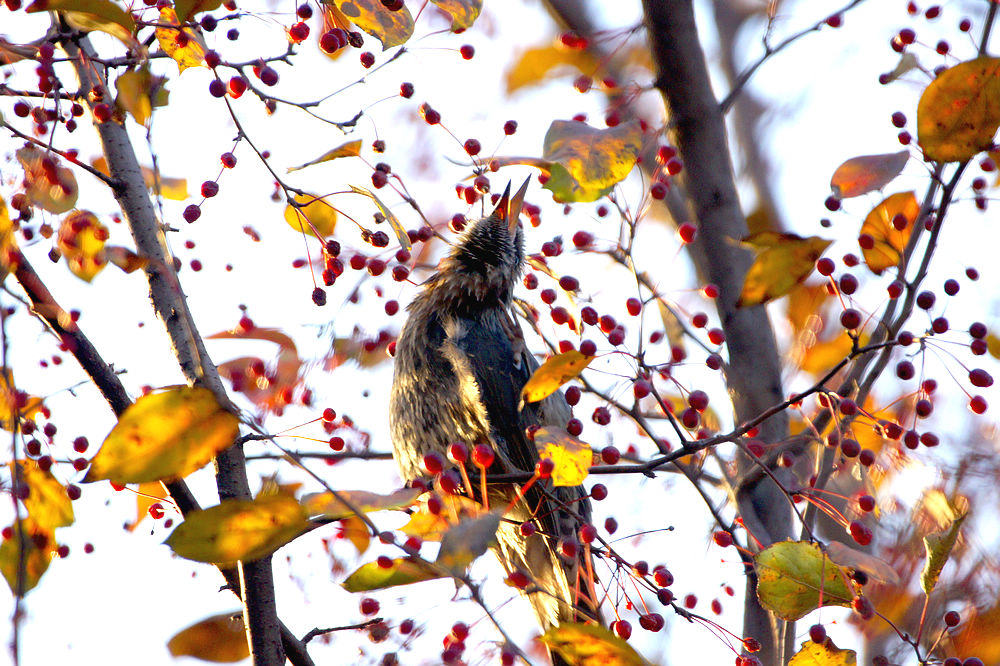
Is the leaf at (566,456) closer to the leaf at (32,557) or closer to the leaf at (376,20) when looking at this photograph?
A: the leaf at (376,20)

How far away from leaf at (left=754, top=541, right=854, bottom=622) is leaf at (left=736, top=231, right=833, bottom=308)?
586 millimetres

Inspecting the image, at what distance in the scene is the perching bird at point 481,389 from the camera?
3543 mm

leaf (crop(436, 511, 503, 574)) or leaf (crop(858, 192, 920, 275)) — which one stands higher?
leaf (crop(858, 192, 920, 275))

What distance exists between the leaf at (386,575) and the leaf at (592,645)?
0.93ft

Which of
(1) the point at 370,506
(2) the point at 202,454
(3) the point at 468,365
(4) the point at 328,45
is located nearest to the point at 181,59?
(4) the point at 328,45

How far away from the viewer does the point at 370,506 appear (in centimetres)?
174

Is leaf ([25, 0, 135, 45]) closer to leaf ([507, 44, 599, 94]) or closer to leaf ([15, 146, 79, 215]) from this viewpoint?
leaf ([15, 146, 79, 215])

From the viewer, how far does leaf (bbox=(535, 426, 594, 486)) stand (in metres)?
1.89

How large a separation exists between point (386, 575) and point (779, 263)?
1178 mm

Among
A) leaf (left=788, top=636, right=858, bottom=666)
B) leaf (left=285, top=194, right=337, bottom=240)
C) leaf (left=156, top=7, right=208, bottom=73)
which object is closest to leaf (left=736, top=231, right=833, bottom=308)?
leaf (left=788, top=636, right=858, bottom=666)

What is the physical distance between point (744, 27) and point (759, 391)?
146 inches

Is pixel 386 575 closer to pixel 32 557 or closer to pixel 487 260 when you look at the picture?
pixel 32 557

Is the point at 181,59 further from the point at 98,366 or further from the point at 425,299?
the point at 425,299

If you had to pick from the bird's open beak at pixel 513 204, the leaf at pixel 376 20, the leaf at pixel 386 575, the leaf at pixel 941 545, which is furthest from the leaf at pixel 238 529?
the bird's open beak at pixel 513 204
